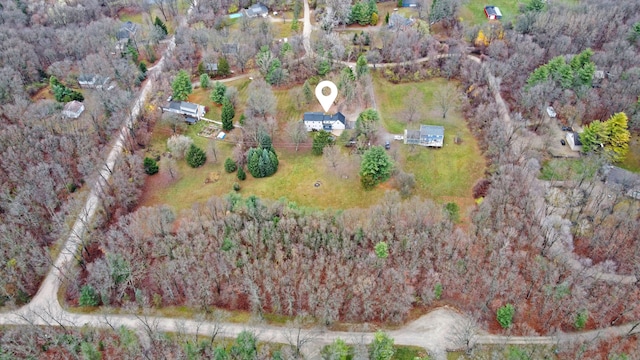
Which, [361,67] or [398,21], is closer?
[361,67]

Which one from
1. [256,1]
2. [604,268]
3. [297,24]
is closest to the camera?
[604,268]

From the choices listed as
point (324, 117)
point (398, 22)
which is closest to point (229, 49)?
point (324, 117)

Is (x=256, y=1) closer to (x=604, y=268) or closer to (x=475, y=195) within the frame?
(x=475, y=195)

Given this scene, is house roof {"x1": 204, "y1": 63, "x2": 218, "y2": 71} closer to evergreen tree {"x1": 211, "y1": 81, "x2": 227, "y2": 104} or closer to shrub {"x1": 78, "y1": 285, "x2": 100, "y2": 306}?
evergreen tree {"x1": 211, "y1": 81, "x2": 227, "y2": 104}

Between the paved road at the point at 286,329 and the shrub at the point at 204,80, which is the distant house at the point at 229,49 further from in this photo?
the paved road at the point at 286,329

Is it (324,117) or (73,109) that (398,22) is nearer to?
(324,117)

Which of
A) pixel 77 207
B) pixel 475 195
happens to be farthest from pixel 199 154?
pixel 475 195
